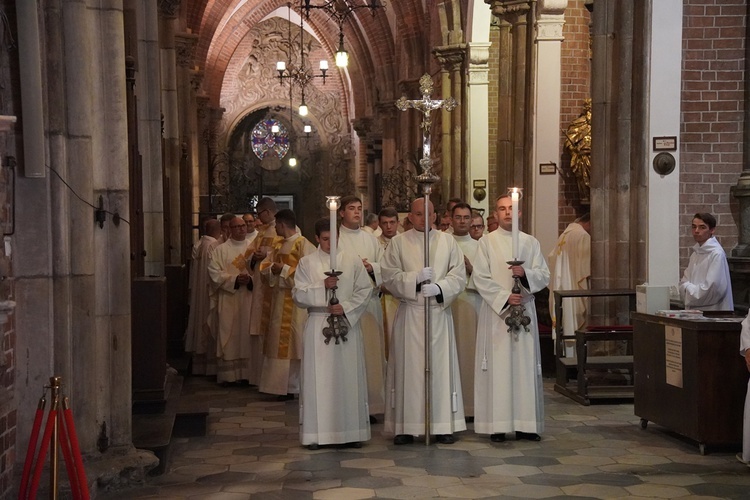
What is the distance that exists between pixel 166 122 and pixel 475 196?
5952 millimetres

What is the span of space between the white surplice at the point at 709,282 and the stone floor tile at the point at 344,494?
154 inches

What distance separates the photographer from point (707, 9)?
34.5 ft

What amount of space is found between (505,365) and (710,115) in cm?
391

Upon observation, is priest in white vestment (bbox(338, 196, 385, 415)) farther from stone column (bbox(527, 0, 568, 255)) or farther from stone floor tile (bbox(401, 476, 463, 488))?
stone column (bbox(527, 0, 568, 255))

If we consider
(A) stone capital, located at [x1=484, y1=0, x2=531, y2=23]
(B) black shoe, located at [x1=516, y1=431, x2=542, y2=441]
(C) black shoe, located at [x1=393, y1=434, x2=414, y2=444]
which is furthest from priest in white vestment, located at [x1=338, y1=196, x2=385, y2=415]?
(A) stone capital, located at [x1=484, y1=0, x2=531, y2=23]

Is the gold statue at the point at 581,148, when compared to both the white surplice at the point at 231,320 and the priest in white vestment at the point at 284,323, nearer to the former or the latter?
the priest in white vestment at the point at 284,323

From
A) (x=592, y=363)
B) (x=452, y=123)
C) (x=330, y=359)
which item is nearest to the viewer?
(x=330, y=359)

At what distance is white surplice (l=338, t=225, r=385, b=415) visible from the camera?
372 inches

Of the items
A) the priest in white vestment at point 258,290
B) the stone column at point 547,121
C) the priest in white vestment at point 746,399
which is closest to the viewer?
the priest in white vestment at point 746,399

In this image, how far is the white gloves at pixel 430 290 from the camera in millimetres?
8203

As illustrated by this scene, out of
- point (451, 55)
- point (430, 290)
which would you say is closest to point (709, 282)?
point (430, 290)

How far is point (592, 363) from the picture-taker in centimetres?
1018

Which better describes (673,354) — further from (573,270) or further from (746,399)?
(573,270)

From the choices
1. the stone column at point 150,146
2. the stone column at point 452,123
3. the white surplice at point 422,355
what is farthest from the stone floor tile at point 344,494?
the stone column at point 452,123
